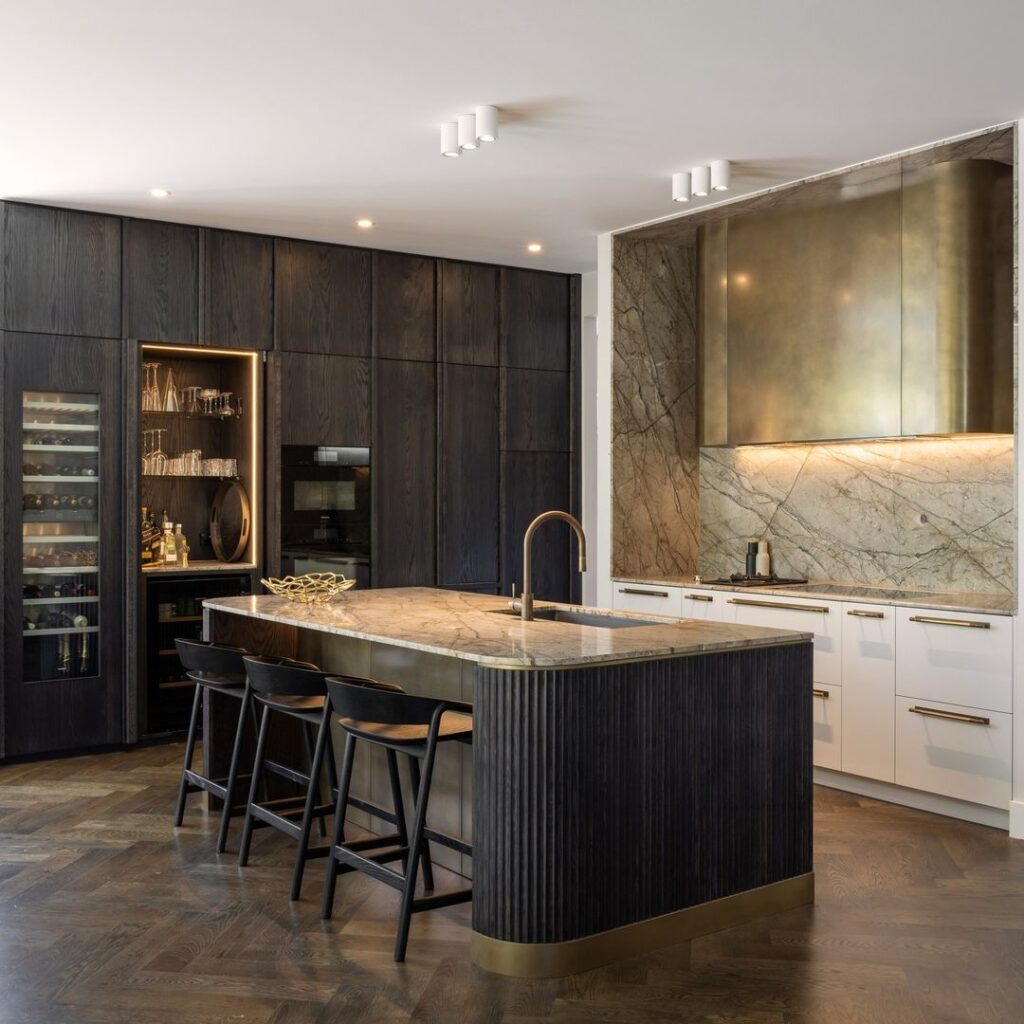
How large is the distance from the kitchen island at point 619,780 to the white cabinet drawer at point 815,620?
58.3 inches

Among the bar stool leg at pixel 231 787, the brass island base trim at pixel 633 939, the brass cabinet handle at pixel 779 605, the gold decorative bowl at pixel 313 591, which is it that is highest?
the gold decorative bowl at pixel 313 591

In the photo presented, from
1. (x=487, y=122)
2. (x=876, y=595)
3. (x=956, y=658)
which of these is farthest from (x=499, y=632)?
(x=876, y=595)

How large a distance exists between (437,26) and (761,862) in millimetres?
2867

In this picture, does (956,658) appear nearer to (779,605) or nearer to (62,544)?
(779,605)

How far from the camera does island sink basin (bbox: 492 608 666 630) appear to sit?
4281 mm

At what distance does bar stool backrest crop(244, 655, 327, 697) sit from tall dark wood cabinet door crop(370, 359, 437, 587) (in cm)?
302

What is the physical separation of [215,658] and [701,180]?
3.07m

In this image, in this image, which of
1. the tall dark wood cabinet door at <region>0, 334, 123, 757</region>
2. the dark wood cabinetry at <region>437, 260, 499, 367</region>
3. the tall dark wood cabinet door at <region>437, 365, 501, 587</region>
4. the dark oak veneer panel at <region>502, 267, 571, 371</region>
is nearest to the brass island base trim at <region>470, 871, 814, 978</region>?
the tall dark wood cabinet door at <region>0, 334, 123, 757</region>

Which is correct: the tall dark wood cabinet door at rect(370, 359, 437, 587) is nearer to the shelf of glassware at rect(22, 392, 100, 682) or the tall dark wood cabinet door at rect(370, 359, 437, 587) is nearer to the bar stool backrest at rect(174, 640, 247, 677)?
the shelf of glassware at rect(22, 392, 100, 682)

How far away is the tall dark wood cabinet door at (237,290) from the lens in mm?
6492

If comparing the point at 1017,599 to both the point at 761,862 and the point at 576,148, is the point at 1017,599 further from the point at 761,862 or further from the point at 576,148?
the point at 576,148

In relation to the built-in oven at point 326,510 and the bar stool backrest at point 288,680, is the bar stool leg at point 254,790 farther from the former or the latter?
the built-in oven at point 326,510

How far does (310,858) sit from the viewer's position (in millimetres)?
4062

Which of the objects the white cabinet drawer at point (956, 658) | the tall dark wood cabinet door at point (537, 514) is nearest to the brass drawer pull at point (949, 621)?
the white cabinet drawer at point (956, 658)
